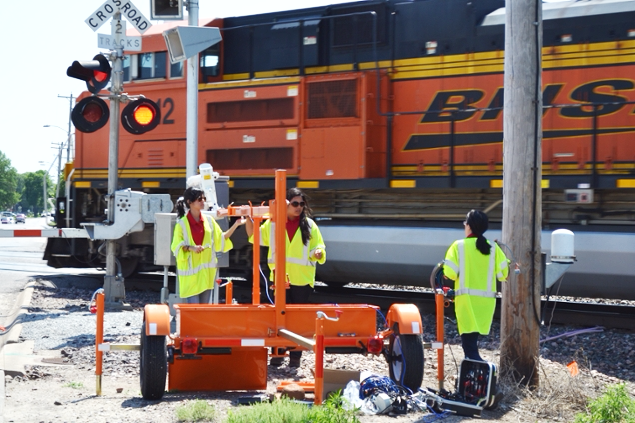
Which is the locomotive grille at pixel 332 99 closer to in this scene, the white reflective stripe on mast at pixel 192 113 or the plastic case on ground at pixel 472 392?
the white reflective stripe on mast at pixel 192 113

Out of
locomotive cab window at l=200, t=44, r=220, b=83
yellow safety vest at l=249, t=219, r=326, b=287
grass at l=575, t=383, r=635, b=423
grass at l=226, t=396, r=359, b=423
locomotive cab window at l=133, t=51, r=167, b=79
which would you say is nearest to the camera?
grass at l=226, t=396, r=359, b=423

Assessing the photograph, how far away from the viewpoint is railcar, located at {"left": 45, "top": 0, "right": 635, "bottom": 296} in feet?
30.5

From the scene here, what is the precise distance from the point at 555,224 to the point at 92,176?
7638 millimetres

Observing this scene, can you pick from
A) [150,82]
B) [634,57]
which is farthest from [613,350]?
[150,82]

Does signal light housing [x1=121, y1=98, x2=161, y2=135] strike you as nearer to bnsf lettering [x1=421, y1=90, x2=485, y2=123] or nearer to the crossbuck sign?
the crossbuck sign

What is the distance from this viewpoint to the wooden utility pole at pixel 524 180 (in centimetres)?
596

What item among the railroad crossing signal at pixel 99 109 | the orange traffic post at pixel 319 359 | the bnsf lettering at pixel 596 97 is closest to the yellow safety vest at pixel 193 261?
the orange traffic post at pixel 319 359

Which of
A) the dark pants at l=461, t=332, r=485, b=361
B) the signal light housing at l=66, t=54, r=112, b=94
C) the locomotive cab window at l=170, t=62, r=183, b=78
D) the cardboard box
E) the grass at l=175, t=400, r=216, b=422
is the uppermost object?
the locomotive cab window at l=170, t=62, r=183, b=78

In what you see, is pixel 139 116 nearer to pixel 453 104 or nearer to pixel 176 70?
pixel 176 70

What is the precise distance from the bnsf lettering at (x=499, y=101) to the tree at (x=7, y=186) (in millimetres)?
145340

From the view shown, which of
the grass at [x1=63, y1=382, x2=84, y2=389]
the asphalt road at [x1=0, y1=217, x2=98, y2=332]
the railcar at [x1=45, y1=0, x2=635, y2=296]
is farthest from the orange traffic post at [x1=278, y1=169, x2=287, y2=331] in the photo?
the railcar at [x1=45, y1=0, x2=635, y2=296]

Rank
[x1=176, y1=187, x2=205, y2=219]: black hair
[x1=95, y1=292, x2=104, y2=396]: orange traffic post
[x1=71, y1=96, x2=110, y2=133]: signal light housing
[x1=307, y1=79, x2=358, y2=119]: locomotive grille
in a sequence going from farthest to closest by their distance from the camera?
1. [x1=307, y1=79, x2=358, y2=119]: locomotive grille
2. [x1=71, y1=96, x2=110, y2=133]: signal light housing
3. [x1=176, y1=187, x2=205, y2=219]: black hair
4. [x1=95, y1=292, x2=104, y2=396]: orange traffic post

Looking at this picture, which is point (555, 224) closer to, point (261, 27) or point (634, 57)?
point (634, 57)

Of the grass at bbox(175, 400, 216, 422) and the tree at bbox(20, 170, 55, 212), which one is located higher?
the tree at bbox(20, 170, 55, 212)
